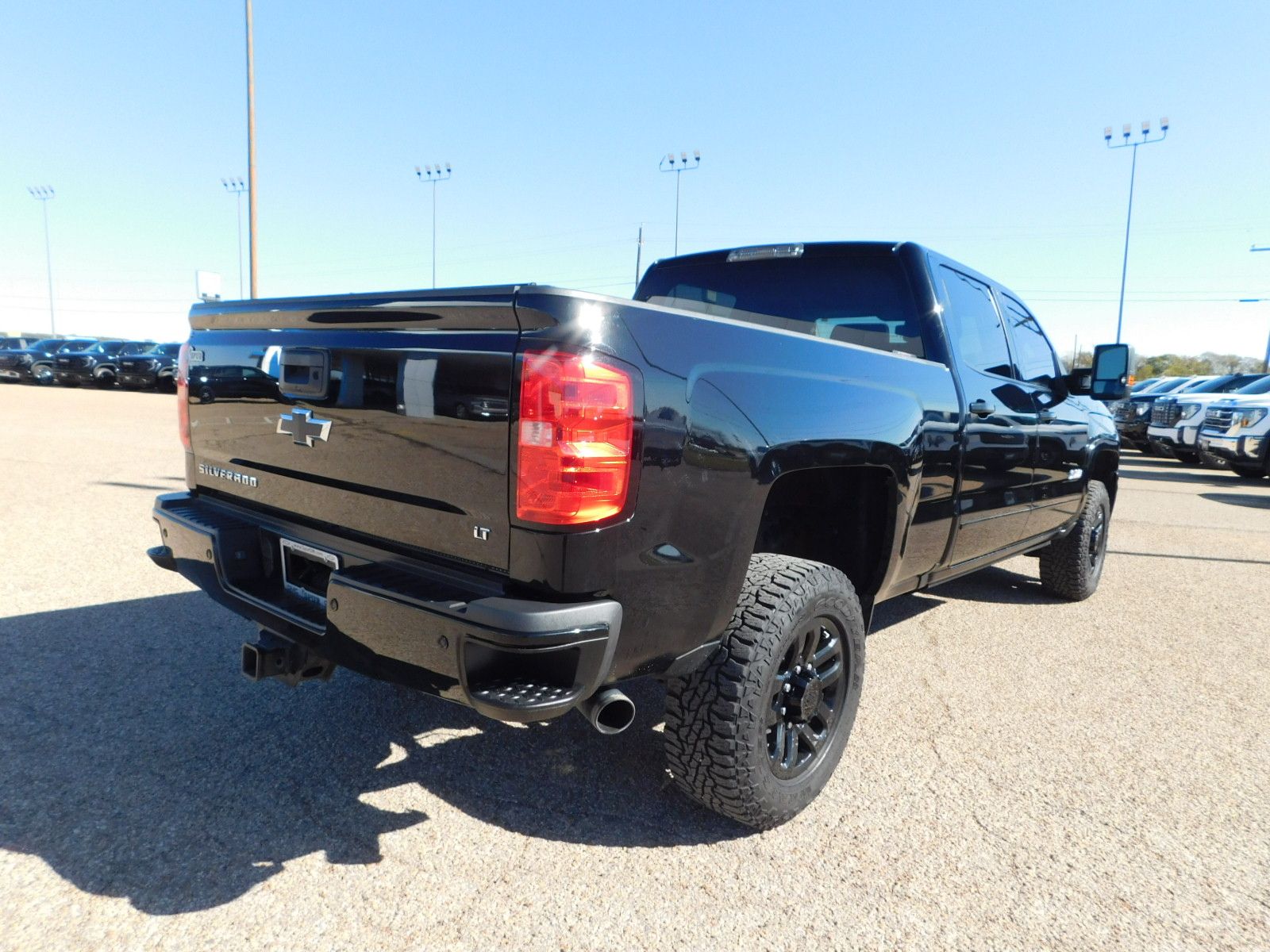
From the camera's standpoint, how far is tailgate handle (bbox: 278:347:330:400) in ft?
7.26

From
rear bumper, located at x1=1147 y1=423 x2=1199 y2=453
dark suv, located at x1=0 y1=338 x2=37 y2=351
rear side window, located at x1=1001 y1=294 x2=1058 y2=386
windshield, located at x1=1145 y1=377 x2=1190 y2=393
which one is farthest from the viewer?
dark suv, located at x1=0 y1=338 x2=37 y2=351

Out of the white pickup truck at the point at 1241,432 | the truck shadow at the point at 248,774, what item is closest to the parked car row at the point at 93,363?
the truck shadow at the point at 248,774

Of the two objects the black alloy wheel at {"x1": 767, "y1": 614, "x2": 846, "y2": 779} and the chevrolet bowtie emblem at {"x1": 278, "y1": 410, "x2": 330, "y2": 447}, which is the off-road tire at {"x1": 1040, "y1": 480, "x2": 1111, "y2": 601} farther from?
the chevrolet bowtie emblem at {"x1": 278, "y1": 410, "x2": 330, "y2": 447}

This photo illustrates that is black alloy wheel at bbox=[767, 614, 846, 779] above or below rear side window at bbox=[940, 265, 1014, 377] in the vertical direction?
below

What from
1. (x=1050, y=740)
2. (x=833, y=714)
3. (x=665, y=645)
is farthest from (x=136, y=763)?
(x=1050, y=740)

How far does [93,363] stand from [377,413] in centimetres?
3165

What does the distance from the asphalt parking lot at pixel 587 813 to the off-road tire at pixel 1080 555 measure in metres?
0.84

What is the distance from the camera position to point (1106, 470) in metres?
5.38

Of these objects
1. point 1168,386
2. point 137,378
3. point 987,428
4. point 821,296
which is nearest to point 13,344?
point 137,378

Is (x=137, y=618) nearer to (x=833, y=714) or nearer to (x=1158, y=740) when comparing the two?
(x=833, y=714)

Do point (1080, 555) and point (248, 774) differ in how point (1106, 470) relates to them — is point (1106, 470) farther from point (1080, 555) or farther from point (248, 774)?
point (248, 774)

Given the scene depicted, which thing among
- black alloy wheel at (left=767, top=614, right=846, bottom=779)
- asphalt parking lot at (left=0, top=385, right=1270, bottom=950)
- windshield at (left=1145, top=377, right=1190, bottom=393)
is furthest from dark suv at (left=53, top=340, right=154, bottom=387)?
windshield at (left=1145, top=377, right=1190, bottom=393)

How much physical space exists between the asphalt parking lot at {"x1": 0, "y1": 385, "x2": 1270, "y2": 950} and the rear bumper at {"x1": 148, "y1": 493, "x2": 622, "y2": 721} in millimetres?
588

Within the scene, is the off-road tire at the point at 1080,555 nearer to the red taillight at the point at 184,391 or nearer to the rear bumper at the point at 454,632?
the rear bumper at the point at 454,632
